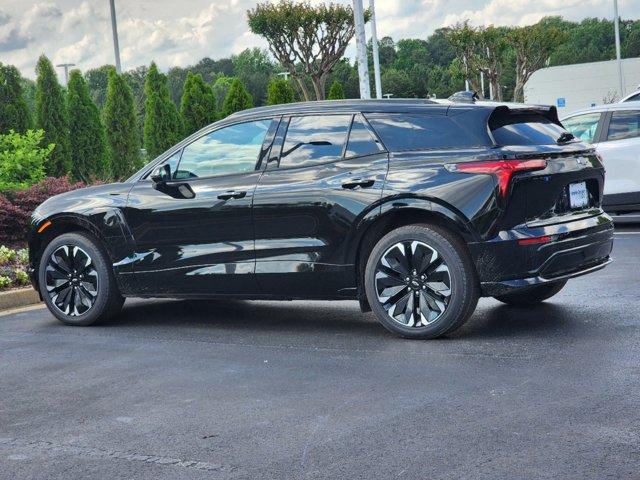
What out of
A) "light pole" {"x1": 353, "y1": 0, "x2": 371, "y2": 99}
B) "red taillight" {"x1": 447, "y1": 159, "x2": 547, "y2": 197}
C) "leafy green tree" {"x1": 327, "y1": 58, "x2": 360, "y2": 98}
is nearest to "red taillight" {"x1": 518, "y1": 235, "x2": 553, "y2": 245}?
"red taillight" {"x1": 447, "y1": 159, "x2": 547, "y2": 197}

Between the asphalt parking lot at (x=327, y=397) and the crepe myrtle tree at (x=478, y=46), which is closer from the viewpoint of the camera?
the asphalt parking lot at (x=327, y=397)

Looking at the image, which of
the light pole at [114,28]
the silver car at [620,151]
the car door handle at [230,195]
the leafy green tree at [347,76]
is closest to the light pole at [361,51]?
the silver car at [620,151]

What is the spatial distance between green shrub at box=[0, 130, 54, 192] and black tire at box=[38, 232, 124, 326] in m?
6.76

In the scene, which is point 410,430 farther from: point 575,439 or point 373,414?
point 575,439

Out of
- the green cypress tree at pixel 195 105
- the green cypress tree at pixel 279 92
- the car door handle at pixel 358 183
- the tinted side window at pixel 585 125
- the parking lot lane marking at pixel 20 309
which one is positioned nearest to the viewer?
the car door handle at pixel 358 183

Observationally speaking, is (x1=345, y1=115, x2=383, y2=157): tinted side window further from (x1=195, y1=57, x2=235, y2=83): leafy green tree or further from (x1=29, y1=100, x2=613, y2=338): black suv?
(x1=195, y1=57, x2=235, y2=83): leafy green tree

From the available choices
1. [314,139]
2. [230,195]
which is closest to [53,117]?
[230,195]

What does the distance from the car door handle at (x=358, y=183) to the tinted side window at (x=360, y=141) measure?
9.4 inches

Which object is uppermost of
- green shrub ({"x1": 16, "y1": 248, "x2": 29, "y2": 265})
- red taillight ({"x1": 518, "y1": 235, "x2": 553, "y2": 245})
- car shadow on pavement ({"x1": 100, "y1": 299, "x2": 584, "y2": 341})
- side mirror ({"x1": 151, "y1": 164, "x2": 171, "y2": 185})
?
side mirror ({"x1": 151, "y1": 164, "x2": 171, "y2": 185})

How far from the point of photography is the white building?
7969 centimetres

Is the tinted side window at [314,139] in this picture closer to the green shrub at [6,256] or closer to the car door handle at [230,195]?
the car door handle at [230,195]

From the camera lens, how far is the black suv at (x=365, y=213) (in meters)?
6.96

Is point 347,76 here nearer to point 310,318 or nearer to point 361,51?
point 361,51

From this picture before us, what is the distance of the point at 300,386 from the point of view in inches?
241
